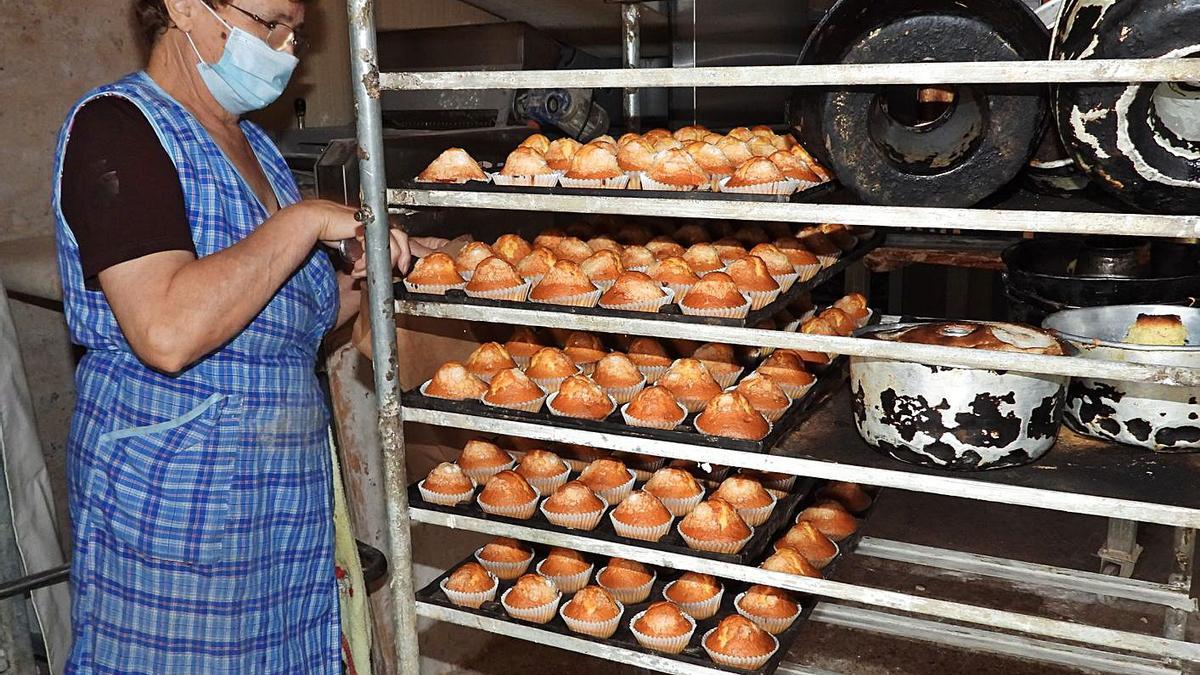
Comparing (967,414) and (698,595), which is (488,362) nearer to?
(698,595)

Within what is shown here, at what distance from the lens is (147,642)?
1978mm

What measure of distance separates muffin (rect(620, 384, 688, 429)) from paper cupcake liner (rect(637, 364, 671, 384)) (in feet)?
1.15

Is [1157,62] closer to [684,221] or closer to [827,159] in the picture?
[827,159]

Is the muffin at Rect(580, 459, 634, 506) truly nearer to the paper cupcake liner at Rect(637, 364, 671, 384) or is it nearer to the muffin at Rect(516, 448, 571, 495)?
the muffin at Rect(516, 448, 571, 495)

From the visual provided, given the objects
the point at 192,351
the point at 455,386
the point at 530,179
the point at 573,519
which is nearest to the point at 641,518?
the point at 573,519

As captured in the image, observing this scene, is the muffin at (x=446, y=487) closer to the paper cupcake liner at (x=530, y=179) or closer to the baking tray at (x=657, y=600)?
the baking tray at (x=657, y=600)

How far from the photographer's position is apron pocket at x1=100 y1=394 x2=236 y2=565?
1.91 metres

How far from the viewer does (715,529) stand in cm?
178

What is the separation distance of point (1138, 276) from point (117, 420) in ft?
6.84

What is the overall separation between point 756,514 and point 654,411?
0.31 metres

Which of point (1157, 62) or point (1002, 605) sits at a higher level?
point (1157, 62)

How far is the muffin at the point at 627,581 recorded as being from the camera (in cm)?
197

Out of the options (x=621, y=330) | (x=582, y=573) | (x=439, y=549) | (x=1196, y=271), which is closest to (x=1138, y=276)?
(x=1196, y=271)

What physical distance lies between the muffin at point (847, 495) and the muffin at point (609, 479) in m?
0.47
